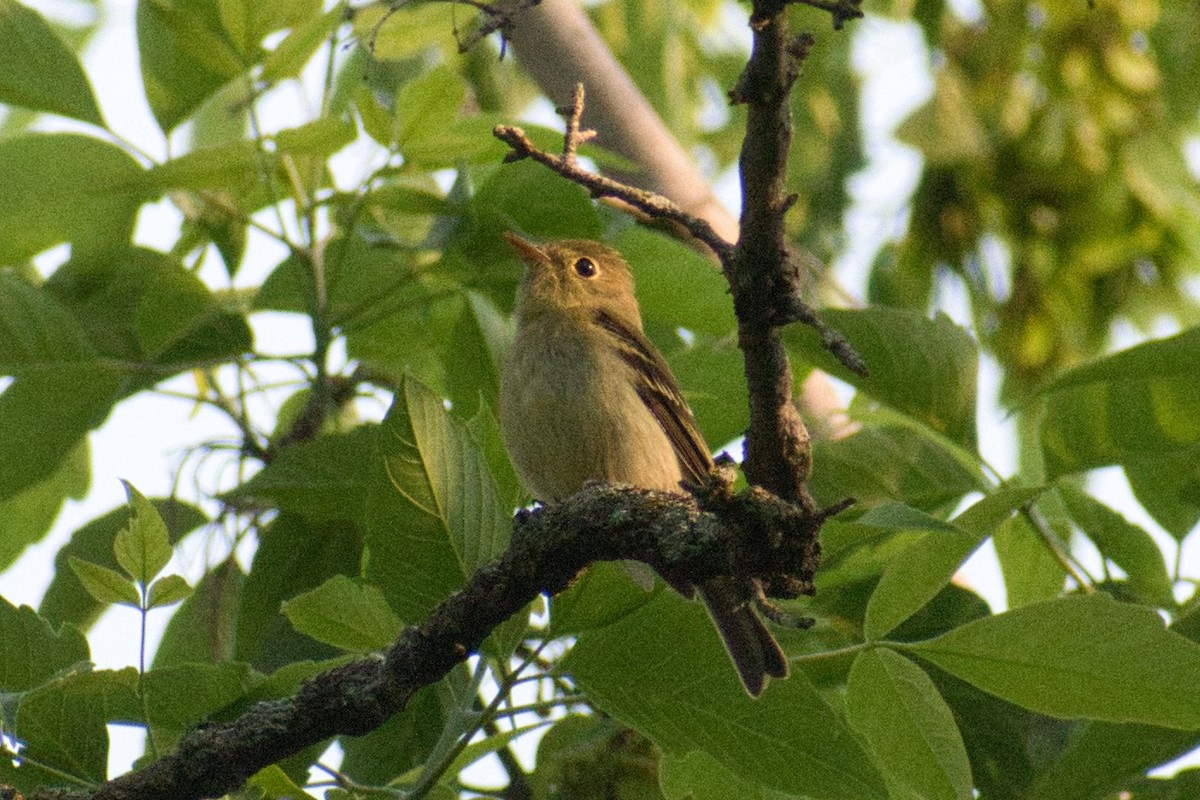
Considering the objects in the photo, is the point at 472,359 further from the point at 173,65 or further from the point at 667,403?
the point at 173,65

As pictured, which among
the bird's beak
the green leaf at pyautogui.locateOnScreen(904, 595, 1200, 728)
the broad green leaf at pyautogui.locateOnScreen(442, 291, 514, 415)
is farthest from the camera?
the bird's beak

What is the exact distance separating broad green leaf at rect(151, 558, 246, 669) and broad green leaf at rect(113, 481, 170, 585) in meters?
1.72

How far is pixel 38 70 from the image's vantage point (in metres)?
3.77

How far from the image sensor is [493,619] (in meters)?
2.62

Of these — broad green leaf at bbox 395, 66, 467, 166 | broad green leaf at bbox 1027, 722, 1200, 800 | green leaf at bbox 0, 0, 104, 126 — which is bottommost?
broad green leaf at bbox 1027, 722, 1200, 800

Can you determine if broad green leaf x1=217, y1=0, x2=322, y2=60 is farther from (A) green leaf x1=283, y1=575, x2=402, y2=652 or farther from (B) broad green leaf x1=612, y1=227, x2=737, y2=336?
(A) green leaf x1=283, y1=575, x2=402, y2=652

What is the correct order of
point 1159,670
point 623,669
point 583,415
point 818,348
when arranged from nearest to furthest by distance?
1. point 1159,670
2. point 623,669
3. point 818,348
4. point 583,415

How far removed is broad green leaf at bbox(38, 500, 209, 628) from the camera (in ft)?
13.4

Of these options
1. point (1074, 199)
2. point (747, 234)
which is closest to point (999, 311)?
point (1074, 199)

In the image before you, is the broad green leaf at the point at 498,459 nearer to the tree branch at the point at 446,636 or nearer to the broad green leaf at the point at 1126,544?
the tree branch at the point at 446,636

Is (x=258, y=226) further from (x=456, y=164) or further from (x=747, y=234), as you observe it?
(x=747, y=234)

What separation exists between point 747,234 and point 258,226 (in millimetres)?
2186

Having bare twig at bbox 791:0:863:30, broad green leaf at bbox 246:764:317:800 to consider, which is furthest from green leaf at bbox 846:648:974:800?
bare twig at bbox 791:0:863:30

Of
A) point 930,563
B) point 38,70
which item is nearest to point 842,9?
point 930,563
